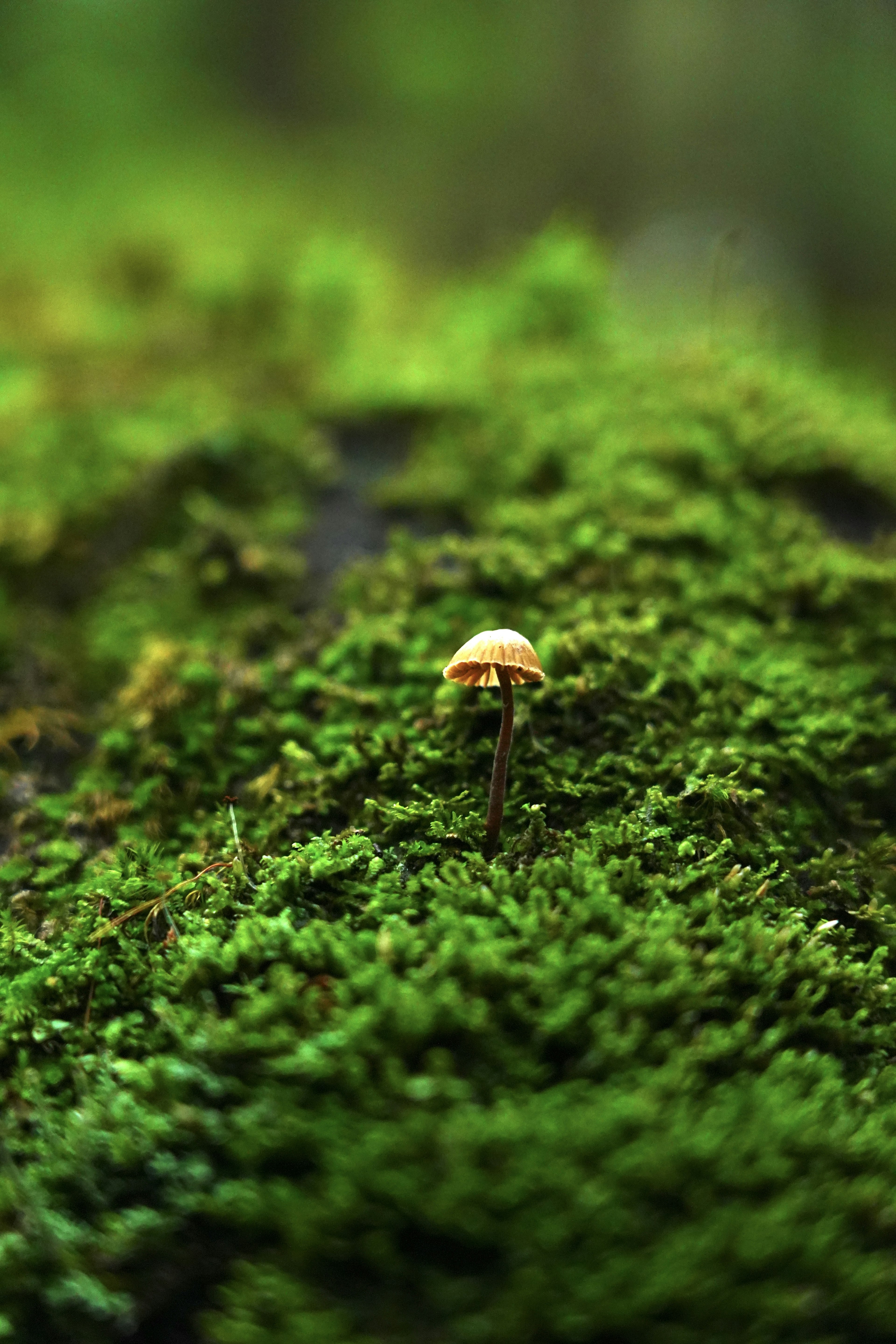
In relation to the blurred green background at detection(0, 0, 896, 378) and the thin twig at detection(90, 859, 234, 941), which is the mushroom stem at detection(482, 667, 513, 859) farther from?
the blurred green background at detection(0, 0, 896, 378)

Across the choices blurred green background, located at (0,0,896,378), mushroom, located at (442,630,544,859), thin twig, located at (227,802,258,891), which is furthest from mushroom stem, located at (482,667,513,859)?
blurred green background, located at (0,0,896,378)

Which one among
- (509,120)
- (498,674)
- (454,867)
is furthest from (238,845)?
(509,120)

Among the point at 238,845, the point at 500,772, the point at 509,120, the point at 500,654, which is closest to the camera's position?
the point at 500,654

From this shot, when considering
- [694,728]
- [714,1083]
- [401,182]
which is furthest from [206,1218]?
[401,182]

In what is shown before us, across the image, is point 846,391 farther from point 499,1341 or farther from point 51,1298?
point 51,1298

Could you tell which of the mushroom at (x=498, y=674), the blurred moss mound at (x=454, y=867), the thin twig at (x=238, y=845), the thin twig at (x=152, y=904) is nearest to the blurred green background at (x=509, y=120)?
the blurred moss mound at (x=454, y=867)

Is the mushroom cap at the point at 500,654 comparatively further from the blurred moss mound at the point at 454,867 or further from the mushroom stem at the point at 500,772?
the blurred moss mound at the point at 454,867

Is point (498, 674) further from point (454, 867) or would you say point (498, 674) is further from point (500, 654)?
point (454, 867)
